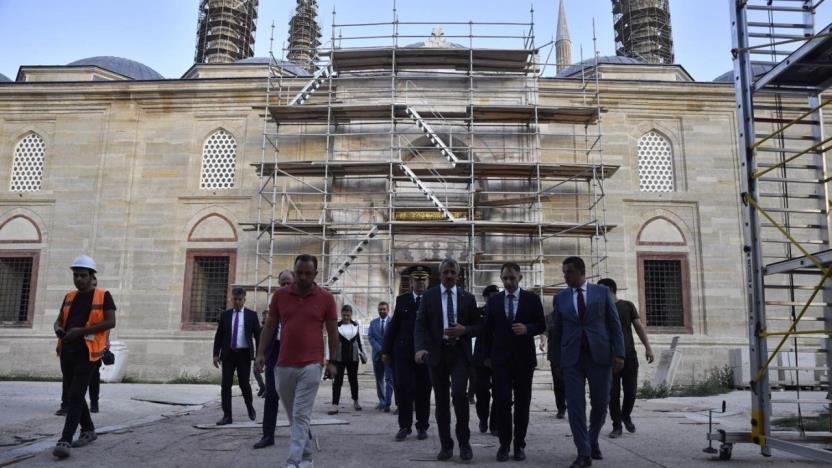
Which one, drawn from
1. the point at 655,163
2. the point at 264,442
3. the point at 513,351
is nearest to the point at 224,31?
the point at 655,163

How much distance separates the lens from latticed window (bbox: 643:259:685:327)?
17.2m

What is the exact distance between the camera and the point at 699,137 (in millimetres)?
18125

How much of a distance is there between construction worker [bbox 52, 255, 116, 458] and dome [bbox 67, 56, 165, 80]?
20845 millimetres

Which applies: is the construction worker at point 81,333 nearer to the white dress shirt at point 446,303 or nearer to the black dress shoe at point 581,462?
the white dress shirt at point 446,303

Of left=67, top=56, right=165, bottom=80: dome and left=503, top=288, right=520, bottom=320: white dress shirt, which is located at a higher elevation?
left=67, top=56, right=165, bottom=80: dome

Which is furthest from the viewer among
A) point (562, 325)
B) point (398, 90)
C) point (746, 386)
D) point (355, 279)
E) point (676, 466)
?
point (398, 90)

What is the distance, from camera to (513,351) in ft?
18.0

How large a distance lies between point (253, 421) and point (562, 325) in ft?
13.3

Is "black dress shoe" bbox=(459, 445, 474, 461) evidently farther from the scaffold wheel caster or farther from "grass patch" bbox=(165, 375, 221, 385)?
"grass patch" bbox=(165, 375, 221, 385)

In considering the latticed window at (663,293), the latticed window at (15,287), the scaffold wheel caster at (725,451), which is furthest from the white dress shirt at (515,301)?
the latticed window at (15,287)

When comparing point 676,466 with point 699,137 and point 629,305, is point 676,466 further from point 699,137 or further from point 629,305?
point 699,137

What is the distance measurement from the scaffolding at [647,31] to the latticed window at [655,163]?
14.2m

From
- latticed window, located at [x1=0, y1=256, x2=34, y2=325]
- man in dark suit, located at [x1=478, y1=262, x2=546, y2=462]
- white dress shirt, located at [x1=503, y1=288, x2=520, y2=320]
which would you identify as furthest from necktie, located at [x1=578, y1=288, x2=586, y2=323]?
latticed window, located at [x1=0, y1=256, x2=34, y2=325]

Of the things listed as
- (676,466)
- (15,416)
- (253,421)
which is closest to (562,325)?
(676,466)
